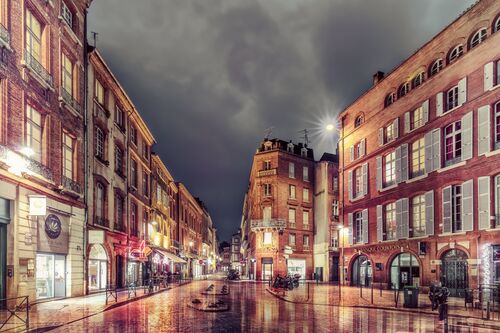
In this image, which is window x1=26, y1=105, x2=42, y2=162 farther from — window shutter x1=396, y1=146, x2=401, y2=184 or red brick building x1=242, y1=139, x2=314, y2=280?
red brick building x1=242, y1=139, x2=314, y2=280

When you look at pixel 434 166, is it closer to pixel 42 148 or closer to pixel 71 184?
pixel 71 184

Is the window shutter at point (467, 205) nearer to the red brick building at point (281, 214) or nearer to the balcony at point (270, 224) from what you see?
the red brick building at point (281, 214)

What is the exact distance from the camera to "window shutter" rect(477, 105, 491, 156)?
22.9 m

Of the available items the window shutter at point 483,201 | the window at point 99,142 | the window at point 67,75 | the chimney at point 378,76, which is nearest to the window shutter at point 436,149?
the window shutter at point 483,201

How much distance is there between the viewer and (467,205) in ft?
79.7

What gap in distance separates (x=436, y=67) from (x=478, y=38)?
4.15m

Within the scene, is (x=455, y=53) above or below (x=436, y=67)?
above

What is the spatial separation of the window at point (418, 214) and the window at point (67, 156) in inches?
847

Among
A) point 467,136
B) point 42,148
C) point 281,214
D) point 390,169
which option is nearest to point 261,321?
point 42,148

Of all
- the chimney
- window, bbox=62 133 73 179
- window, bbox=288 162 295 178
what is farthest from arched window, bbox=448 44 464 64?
window, bbox=288 162 295 178

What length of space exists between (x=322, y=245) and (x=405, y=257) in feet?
79.5

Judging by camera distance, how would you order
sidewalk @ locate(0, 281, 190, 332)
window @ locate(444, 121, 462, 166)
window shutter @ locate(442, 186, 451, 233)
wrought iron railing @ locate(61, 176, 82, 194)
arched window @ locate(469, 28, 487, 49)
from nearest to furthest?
sidewalk @ locate(0, 281, 190, 332)
wrought iron railing @ locate(61, 176, 82, 194)
arched window @ locate(469, 28, 487, 49)
window @ locate(444, 121, 462, 166)
window shutter @ locate(442, 186, 451, 233)

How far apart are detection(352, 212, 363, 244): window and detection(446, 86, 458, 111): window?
14.1m

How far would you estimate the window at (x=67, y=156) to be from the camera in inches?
879
